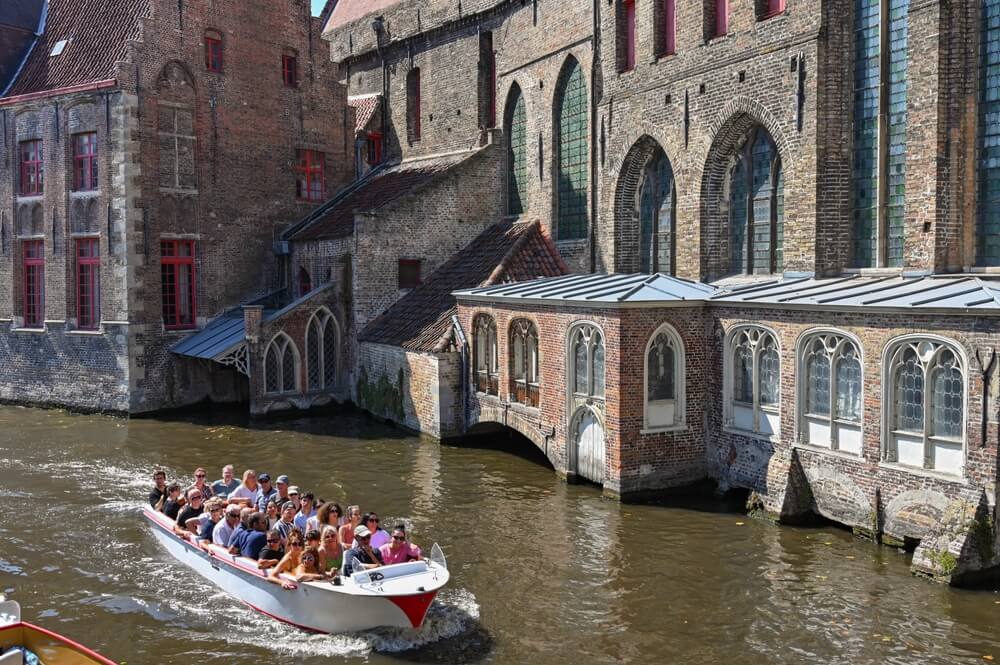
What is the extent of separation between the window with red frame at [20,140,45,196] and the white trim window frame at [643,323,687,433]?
19.5 m

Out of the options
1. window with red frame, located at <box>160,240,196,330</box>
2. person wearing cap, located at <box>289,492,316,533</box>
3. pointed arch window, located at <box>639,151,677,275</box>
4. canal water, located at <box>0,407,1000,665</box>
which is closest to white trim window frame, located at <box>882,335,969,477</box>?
canal water, located at <box>0,407,1000,665</box>

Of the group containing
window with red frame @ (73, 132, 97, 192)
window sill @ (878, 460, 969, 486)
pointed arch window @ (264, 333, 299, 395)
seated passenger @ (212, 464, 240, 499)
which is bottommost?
seated passenger @ (212, 464, 240, 499)

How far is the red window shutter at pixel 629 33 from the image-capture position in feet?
70.8

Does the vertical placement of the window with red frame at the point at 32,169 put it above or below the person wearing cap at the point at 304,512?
above

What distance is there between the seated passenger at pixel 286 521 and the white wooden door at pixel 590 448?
19.5 feet

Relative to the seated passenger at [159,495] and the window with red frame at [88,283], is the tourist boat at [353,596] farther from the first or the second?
the window with red frame at [88,283]

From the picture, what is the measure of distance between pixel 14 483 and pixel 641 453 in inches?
469

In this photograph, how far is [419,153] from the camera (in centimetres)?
3033

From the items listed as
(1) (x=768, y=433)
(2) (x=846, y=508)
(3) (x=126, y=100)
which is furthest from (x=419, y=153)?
(2) (x=846, y=508)

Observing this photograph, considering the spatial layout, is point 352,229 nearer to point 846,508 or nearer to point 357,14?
point 357,14

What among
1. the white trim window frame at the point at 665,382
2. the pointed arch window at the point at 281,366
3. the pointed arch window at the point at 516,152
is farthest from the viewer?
the pointed arch window at the point at 516,152

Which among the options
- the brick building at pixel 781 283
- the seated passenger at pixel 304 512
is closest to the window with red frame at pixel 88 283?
the brick building at pixel 781 283

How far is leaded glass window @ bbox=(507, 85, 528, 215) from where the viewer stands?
26.0 metres

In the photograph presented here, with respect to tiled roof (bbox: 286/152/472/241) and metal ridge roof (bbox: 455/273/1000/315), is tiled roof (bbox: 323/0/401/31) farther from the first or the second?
metal ridge roof (bbox: 455/273/1000/315)
